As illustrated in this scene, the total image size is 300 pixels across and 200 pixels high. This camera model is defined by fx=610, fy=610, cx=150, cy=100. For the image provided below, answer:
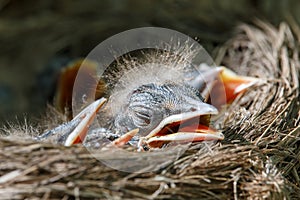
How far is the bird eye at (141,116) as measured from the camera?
1.28 meters

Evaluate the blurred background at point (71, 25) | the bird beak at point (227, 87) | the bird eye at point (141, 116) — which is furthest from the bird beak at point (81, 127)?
the blurred background at point (71, 25)

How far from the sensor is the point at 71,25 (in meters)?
2.25

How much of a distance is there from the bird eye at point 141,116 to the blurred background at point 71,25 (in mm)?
813

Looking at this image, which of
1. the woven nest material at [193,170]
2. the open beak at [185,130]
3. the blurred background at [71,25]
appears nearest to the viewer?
the woven nest material at [193,170]

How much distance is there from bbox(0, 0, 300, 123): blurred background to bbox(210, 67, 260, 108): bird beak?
1.41ft

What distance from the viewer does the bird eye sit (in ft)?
4.20

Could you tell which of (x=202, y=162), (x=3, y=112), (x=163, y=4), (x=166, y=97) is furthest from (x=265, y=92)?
(x=3, y=112)

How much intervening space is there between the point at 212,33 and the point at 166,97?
89 centimetres

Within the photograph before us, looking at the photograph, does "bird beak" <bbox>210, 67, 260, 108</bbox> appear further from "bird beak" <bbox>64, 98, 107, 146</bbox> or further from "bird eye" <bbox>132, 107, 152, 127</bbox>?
"bird beak" <bbox>64, 98, 107, 146</bbox>

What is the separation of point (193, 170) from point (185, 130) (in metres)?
0.12

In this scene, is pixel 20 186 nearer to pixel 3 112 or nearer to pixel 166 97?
pixel 166 97

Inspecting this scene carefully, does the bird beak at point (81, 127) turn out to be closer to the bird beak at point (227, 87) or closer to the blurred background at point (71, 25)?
the bird beak at point (227, 87)

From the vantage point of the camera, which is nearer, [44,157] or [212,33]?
[44,157]

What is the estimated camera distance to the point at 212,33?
2.11 metres
